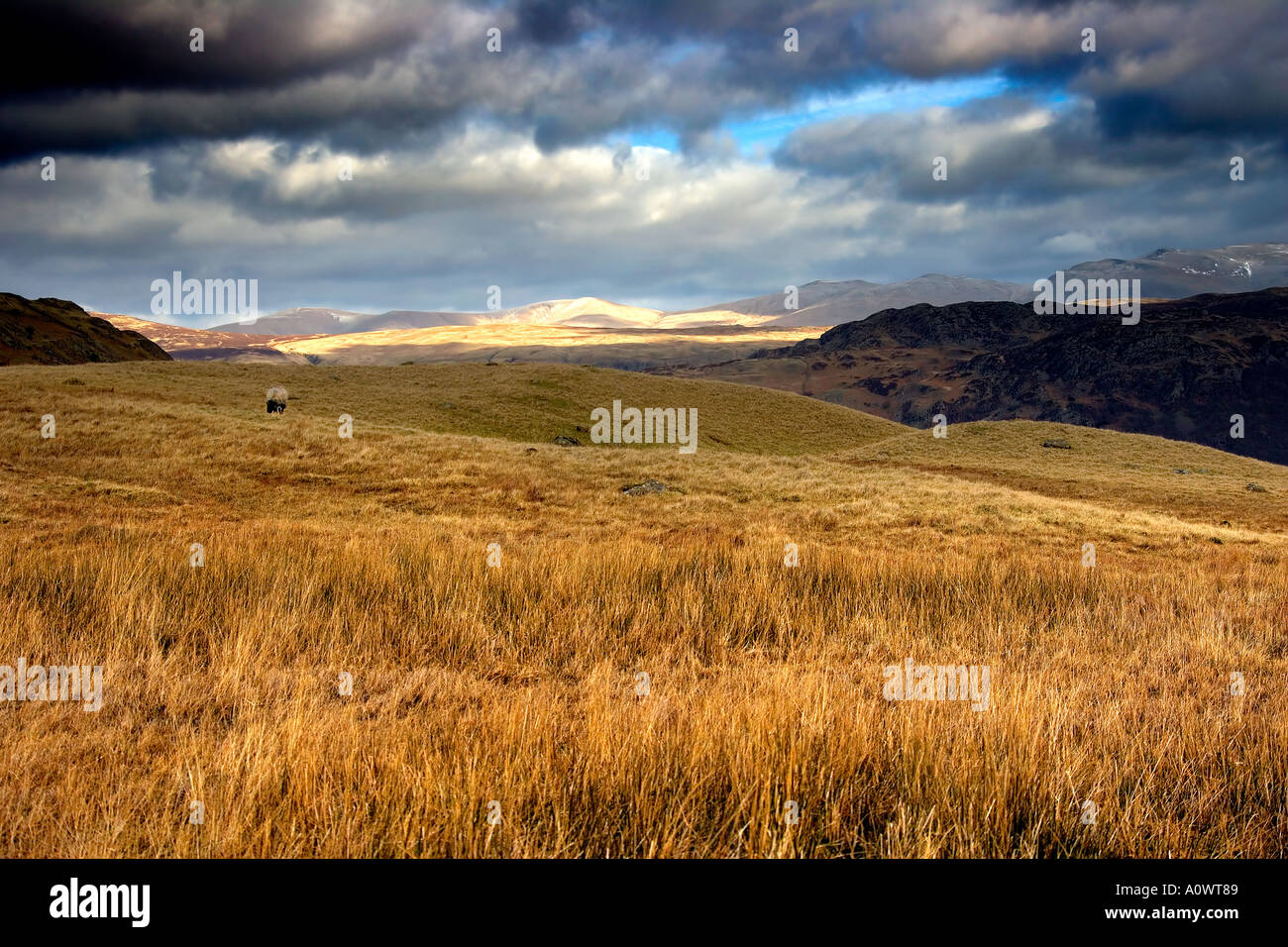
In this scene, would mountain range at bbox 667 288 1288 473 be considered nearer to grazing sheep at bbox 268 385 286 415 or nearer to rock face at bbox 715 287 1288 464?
rock face at bbox 715 287 1288 464

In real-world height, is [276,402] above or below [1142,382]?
below

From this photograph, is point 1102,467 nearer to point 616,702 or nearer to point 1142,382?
point 616,702

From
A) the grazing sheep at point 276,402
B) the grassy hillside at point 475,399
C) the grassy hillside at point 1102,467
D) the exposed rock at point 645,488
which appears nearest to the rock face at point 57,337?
the grassy hillside at point 475,399

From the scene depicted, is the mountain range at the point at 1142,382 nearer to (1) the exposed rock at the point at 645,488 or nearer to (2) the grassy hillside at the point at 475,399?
(2) the grassy hillside at the point at 475,399

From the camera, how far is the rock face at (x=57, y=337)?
268 ft

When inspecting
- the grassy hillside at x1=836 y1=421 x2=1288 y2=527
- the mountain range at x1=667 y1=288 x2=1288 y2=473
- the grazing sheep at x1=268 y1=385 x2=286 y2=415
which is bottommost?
the grassy hillside at x1=836 y1=421 x2=1288 y2=527

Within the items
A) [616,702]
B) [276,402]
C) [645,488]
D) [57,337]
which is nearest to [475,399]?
[276,402]

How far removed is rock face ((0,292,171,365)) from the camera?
81.8 metres

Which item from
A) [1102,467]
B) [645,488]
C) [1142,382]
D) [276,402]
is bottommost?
[1102,467]

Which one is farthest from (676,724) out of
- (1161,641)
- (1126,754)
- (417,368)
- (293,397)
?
(417,368)

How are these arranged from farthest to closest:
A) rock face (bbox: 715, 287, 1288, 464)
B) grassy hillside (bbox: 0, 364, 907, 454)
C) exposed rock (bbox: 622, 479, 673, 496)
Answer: rock face (bbox: 715, 287, 1288, 464)
grassy hillside (bbox: 0, 364, 907, 454)
exposed rock (bbox: 622, 479, 673, 496)

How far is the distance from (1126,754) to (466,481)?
2242cm

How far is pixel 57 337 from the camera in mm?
90875

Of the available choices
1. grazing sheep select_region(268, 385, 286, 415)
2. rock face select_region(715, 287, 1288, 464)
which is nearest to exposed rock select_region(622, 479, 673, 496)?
grazing sheep select_region(268, 385, 286, 415)
